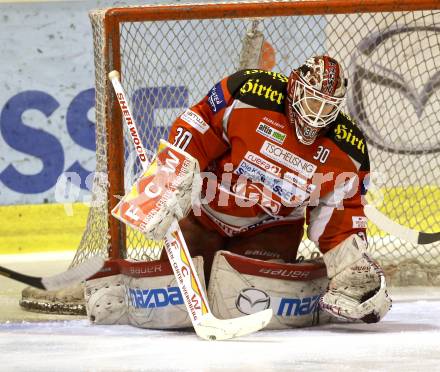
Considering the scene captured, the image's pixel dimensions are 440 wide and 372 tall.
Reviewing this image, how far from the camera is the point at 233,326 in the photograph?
3.22m

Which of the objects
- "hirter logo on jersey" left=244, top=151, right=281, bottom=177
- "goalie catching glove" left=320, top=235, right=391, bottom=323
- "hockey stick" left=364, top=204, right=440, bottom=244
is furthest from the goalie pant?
"hockey stick" left=364, top=204, right=440, bottom=244

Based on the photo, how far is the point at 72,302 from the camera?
13.3 feet

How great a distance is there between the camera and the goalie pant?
11.1ft

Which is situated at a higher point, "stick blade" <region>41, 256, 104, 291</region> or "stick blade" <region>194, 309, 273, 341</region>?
"stick blade" <region>41, 256, 104, 291</region>

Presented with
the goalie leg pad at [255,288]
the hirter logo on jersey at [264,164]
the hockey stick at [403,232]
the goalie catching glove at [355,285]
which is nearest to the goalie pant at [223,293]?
the goalie leg pad at [255,288]

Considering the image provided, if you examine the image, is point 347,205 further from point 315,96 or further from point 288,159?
point 315,96

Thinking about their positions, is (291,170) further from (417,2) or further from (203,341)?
(417,2)

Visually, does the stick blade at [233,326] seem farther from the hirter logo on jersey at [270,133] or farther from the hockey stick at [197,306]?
the hirter logo on jersey at [270,133]

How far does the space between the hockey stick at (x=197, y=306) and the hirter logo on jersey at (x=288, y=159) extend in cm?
35

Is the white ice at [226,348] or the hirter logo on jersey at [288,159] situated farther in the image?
the hirter logo on jersey at [288,159]

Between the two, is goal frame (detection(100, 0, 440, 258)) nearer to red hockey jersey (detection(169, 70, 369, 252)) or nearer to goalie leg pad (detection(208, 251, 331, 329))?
red hockey jersey (detection(169, 70, 369, 252))

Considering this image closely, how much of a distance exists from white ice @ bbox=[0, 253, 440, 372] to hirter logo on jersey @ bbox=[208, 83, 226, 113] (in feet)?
2.26

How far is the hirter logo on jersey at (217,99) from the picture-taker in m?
3.46

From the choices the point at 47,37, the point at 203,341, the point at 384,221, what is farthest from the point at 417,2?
the point at 47,37
